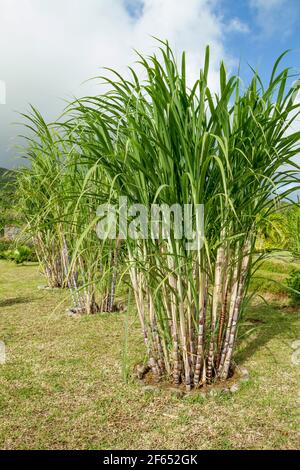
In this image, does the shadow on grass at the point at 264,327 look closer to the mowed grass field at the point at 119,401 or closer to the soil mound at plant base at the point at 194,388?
the mowed grass field at the point at 119,401

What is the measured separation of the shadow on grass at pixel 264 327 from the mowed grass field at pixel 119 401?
0.02m

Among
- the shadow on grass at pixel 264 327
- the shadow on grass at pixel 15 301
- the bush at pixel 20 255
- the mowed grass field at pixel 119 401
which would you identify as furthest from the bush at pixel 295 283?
the bush at pixel 20 255

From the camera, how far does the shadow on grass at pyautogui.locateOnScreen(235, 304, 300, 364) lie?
9.47 ft

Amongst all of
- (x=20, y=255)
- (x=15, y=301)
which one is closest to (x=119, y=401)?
(x=15, y=301)

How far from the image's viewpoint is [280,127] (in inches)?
76.2

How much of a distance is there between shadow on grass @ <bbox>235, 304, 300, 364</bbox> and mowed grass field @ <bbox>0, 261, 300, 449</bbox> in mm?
16

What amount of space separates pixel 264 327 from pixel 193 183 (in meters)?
2.22

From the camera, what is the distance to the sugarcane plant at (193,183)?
1816 millimetres

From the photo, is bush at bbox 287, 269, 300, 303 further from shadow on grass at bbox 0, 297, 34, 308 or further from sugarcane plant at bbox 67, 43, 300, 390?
shadow on grass at bbox 0, 297, 34, 308

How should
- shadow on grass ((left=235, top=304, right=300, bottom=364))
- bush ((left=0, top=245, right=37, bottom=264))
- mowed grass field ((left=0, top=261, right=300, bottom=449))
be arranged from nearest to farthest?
mowed grass field ((left=0, top=261, right=300, bottom=449)) < shadow on grass ((left=235, top=304, right=300, bottom=364)) < bush ((left=0, top=245, right=37, bottom=264))

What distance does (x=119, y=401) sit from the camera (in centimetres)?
210

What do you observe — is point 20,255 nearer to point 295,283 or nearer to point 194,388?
point 295,283

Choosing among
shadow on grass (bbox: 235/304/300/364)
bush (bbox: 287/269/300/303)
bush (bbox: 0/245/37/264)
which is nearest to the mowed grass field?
shadow on grass (bbox: 235/304/300/364)
